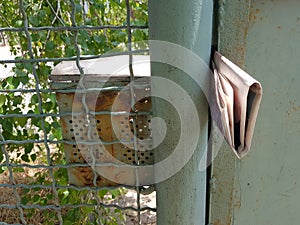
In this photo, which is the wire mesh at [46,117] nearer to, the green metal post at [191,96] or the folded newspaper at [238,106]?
the green metal post at [191,96]

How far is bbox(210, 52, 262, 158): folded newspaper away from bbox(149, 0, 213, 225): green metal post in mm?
76

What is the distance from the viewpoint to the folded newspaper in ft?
1.84

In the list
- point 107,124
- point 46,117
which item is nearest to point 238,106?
point 107,124

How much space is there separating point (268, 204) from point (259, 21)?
45 centimetres

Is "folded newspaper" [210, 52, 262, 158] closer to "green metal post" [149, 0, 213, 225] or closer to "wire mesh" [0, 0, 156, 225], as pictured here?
"green metal post" [149, 0, 213, 225]

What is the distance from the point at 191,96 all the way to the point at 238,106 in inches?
4.9

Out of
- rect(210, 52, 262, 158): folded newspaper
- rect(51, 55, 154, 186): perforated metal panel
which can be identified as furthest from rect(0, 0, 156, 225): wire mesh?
rect(210, 52, 262, 158): folded newspaper

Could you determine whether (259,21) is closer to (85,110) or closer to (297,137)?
(297,137)

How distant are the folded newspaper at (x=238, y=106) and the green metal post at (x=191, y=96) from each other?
76 mm

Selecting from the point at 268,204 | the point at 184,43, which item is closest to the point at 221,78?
the point at 184,43

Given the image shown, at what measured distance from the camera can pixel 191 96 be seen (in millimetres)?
689

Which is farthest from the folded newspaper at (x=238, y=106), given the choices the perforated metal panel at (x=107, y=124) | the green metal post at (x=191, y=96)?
the perforated metal panel at (x=107, y=124)

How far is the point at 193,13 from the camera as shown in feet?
2.04

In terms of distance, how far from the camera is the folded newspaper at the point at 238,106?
1.84ft
